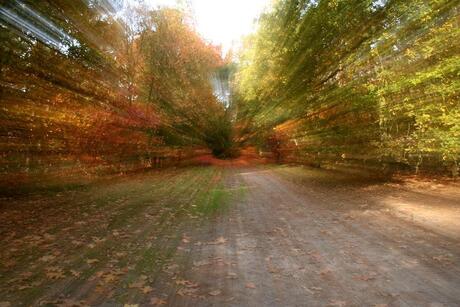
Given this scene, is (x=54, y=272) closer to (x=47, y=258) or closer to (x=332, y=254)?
(x=47, y=258)

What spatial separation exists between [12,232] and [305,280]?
6.41m

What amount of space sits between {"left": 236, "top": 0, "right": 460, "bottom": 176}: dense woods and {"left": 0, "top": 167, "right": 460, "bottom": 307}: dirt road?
433cm

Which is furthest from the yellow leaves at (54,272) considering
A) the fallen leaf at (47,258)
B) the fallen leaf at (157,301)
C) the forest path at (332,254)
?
Answer: the forest path at (332,254)

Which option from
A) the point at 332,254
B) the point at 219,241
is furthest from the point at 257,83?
the point at 332,254

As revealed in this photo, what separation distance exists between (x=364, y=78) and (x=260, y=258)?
40.3 ft

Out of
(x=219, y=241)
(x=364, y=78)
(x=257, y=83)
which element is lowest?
(x=219, y=241)

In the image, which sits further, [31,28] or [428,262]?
[31,28]

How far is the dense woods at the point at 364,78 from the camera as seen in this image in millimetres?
13812

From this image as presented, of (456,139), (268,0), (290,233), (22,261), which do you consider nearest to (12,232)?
(22,261)

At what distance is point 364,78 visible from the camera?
1633cm

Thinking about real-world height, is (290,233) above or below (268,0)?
below

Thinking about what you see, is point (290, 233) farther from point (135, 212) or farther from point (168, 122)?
point (168, 122)

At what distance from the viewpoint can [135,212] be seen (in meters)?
10.4

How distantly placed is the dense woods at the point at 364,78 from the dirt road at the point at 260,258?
4.33 m
